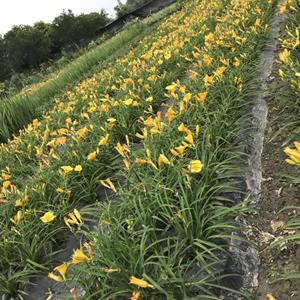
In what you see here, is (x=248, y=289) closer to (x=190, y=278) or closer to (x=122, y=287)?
(x=190, y=278)

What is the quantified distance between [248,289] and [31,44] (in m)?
40.5

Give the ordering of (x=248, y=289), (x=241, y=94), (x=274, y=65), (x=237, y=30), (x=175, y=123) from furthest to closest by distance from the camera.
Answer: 1. (x=237, y=30)
2. (x=274, y=65)
3. (x=241, y=94)
4. (x=175, y=123)
5. (x=248, y=289)

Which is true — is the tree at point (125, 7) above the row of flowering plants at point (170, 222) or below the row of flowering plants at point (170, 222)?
above

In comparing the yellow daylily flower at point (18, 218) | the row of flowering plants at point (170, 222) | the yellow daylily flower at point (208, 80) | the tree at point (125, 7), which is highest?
the tree at point (125, 7)

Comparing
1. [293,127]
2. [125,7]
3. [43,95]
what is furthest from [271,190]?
[125,7]

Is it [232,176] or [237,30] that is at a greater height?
[237,30]

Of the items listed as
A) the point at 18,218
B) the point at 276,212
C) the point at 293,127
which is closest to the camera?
the point at 276,212

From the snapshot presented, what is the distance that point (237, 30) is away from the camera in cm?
580

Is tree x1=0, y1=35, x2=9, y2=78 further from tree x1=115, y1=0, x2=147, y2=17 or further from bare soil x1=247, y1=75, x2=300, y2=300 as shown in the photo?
bare soil x1=247, y1=75, x2=300, y2=300

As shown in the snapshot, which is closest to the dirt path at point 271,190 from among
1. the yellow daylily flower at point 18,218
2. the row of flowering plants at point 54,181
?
the row of flowering plants at point 54,181

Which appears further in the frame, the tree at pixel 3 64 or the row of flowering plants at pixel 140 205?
the tree at pixel 3 64

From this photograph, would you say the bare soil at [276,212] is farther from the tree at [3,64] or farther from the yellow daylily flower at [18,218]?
the tree at [3,64]

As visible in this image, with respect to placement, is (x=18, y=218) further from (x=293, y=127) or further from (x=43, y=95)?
(x=43, y=95)

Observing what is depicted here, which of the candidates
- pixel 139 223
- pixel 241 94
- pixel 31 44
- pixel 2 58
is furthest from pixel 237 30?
pixel 2 58
